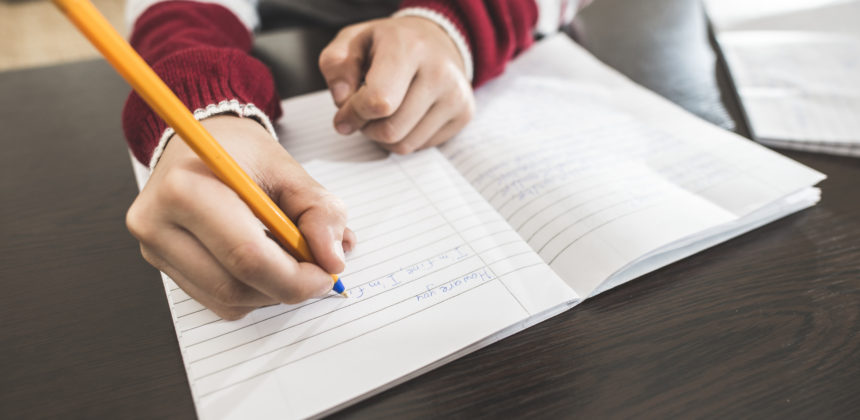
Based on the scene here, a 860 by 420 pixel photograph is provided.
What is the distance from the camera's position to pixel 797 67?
0.45 m

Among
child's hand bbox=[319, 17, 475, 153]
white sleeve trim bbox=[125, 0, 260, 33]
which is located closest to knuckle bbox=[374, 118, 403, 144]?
child's hand bbox=[319, 17, 475, 153]

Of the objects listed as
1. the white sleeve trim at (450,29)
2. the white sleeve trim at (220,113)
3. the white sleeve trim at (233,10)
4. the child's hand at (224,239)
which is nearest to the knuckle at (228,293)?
the child's hand at (224,239)

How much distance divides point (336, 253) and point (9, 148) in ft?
1.18

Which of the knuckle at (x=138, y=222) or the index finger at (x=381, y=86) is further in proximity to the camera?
the index finger at (x=381, y=86)

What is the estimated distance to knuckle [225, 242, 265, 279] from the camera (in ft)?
0.67

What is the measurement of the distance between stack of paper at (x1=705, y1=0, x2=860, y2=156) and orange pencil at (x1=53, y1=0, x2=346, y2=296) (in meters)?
0.39

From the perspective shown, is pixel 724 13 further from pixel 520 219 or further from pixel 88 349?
pixel 88 349

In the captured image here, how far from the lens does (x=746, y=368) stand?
0.23 m

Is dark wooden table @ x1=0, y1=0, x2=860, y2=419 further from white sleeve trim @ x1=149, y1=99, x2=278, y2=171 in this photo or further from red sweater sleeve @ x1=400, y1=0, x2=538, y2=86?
red sweater sleeve @ x1=400, y1=0, x2=538, y2=86

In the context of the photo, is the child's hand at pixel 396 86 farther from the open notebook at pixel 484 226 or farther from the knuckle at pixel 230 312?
the knuckle at pixel 230 312

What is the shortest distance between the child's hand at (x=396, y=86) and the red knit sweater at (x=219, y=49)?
0.19 feet

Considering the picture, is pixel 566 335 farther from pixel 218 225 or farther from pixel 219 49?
pixel 219 49

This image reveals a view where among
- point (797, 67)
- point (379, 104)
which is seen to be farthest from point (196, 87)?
point (797, 67)

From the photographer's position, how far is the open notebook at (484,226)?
0.73ft
